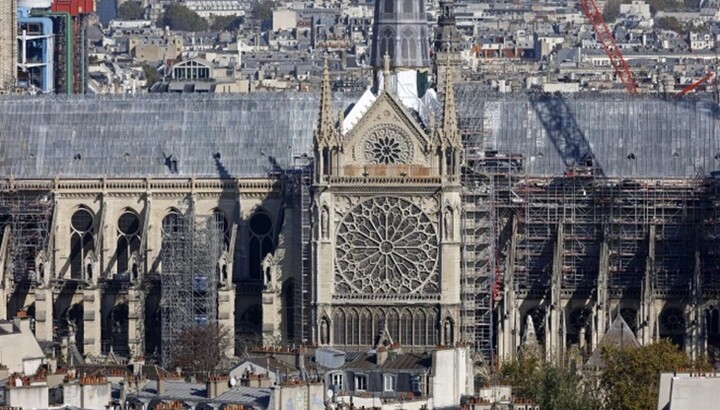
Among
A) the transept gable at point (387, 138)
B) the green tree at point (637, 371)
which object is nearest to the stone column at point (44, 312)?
the transept gable at point (387, 138)

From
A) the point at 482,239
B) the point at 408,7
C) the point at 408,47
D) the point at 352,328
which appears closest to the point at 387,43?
the point at 408,47

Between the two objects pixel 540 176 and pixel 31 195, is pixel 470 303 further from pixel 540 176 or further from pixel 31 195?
pixel 31 195

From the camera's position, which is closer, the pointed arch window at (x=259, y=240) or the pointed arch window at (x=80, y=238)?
the pointed arch window at (x=259, y=240)

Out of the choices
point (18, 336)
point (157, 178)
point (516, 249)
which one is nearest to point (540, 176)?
point (516, 249)

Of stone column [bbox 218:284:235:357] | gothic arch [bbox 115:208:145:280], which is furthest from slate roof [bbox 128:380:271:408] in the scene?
gothic arch [bbox 115:208:145:280]

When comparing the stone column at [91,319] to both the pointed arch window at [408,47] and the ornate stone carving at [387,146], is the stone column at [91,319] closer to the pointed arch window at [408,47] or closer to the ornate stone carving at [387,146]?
the ornate stone carving at [387,146]

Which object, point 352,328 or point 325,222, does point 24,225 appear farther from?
point 352,328

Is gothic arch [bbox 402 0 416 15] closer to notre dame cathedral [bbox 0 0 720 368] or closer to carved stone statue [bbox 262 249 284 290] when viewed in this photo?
notre dame cathedral [bbox 0 0 720 368]
